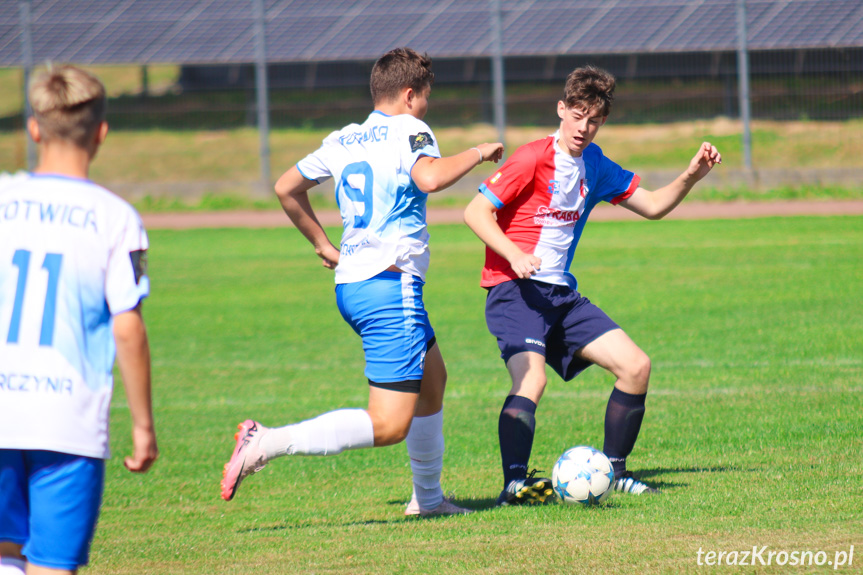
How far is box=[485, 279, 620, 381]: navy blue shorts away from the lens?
15.5 ft

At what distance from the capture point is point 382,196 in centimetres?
424

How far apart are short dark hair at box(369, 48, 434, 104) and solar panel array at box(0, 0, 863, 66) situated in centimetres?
1980

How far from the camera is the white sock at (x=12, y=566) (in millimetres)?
2771

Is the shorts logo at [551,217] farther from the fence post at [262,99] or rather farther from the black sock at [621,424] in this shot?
the fence post at [262,99]

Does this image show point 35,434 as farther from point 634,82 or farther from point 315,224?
point 634,82

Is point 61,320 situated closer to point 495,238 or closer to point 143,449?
point 143,449

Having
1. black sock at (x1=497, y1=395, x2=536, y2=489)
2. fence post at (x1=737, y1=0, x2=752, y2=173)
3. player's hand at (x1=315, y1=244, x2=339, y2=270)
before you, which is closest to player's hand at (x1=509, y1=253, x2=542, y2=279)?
black sock at (x1=497, y1=395, x2=536, y2=489)

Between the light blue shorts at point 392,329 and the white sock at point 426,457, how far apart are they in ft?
1.35

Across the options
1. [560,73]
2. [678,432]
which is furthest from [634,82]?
Result: [678,432]

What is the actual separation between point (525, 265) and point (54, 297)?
7.36ft

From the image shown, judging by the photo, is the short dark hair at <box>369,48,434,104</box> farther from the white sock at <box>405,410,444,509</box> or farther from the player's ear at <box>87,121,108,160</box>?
the player's ear at <box>87,121,108,160</box>

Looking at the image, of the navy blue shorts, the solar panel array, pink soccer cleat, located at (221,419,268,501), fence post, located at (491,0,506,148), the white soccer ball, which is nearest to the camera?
pink soccer cleat, located at (221,419,268,501)

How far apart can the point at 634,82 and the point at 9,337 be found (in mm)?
22899

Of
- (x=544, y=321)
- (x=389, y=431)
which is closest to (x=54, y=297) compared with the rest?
(x=389, y=431)
